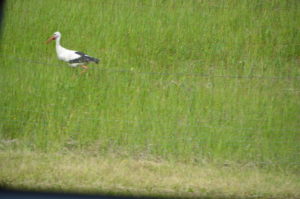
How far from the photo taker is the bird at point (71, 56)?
14.1 feet

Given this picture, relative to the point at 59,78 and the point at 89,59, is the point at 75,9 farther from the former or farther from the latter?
the point at 59,78

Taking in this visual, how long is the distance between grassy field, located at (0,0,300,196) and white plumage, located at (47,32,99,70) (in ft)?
0.31

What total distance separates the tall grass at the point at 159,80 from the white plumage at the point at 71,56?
10 centimetres

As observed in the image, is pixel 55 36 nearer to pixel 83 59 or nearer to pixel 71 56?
pixel 71 56

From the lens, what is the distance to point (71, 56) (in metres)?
4.32

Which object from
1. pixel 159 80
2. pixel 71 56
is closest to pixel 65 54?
pixel 71 56

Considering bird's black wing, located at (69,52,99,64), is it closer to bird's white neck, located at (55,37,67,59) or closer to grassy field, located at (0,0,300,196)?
grassy field, located at (0,0,300,196)

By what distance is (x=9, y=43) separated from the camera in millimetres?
4168

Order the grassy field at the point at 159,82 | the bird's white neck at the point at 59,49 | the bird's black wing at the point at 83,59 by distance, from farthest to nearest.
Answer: the bird's white neck at the point at 59,49 → the bird's black wing at the point at 83,59 → the grassy field at the point at 159,82

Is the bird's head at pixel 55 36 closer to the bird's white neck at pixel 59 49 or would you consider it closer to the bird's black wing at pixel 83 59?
the bird's white neck at pixel 59 49

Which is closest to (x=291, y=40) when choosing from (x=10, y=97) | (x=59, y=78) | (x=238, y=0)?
(x=238, y=0)

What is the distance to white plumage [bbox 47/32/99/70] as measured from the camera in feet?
14.1

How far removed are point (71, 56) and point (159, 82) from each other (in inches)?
45.6

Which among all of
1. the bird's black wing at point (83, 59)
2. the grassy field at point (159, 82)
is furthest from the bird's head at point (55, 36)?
the bird's black wing at point (83, 59)
